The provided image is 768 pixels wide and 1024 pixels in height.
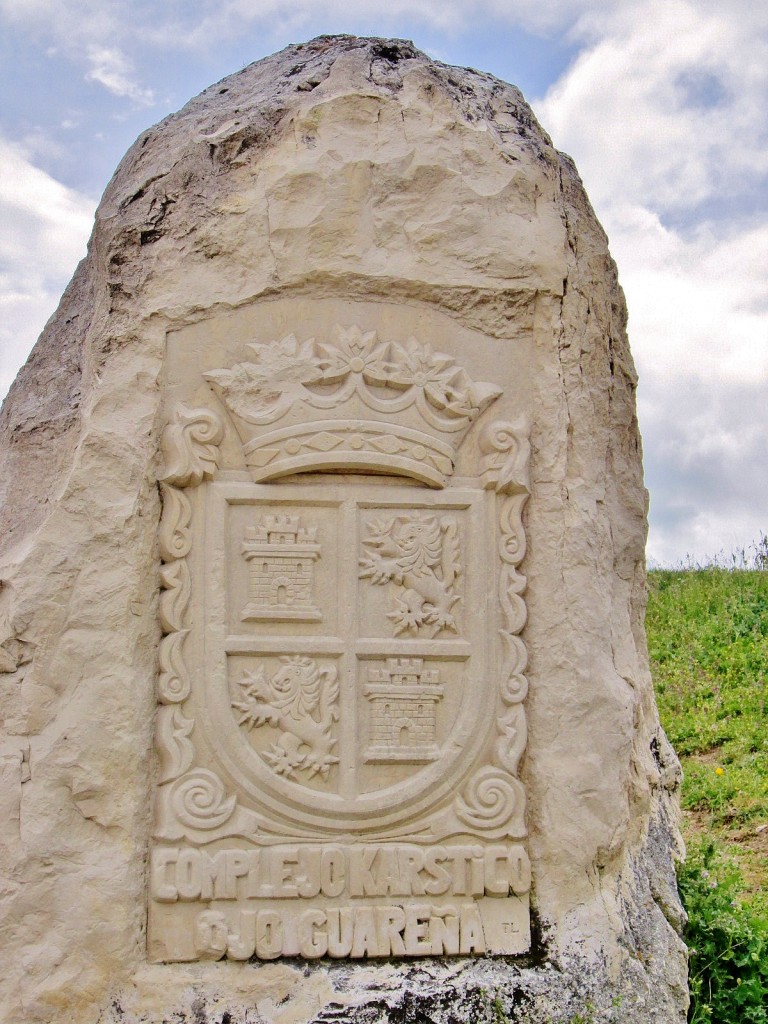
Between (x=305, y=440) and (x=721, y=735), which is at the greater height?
(x=305, y=440)

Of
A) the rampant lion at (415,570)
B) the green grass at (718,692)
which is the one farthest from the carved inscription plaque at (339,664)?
the green grass at (718,692)

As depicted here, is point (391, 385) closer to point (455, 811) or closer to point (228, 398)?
point (228, 398)

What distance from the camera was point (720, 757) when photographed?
6637 mm

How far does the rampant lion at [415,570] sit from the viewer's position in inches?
139

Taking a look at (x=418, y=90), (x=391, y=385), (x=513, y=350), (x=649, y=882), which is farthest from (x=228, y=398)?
(x=649, y=882)

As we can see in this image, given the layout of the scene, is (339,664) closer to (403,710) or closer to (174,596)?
(403,710)

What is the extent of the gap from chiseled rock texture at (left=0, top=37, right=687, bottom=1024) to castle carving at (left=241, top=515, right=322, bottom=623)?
1.03 ft

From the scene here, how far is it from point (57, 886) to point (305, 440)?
5.01 ft

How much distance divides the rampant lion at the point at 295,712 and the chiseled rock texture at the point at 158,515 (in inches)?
12.9

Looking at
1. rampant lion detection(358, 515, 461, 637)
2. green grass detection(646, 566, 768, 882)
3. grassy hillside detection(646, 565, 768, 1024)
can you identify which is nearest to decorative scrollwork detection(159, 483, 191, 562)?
rampant lion detection(358, 515, 461, 637)

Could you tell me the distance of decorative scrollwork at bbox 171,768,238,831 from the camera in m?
3.40

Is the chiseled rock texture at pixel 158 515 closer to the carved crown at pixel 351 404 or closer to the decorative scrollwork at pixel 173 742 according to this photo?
the decorative scrollwork at pixel 173 742

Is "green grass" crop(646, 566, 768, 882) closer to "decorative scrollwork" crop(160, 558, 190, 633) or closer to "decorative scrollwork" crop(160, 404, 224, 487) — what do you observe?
"decorative scrollwork" crop(160, 558, 190, 633)

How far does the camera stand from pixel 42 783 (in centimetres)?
332
